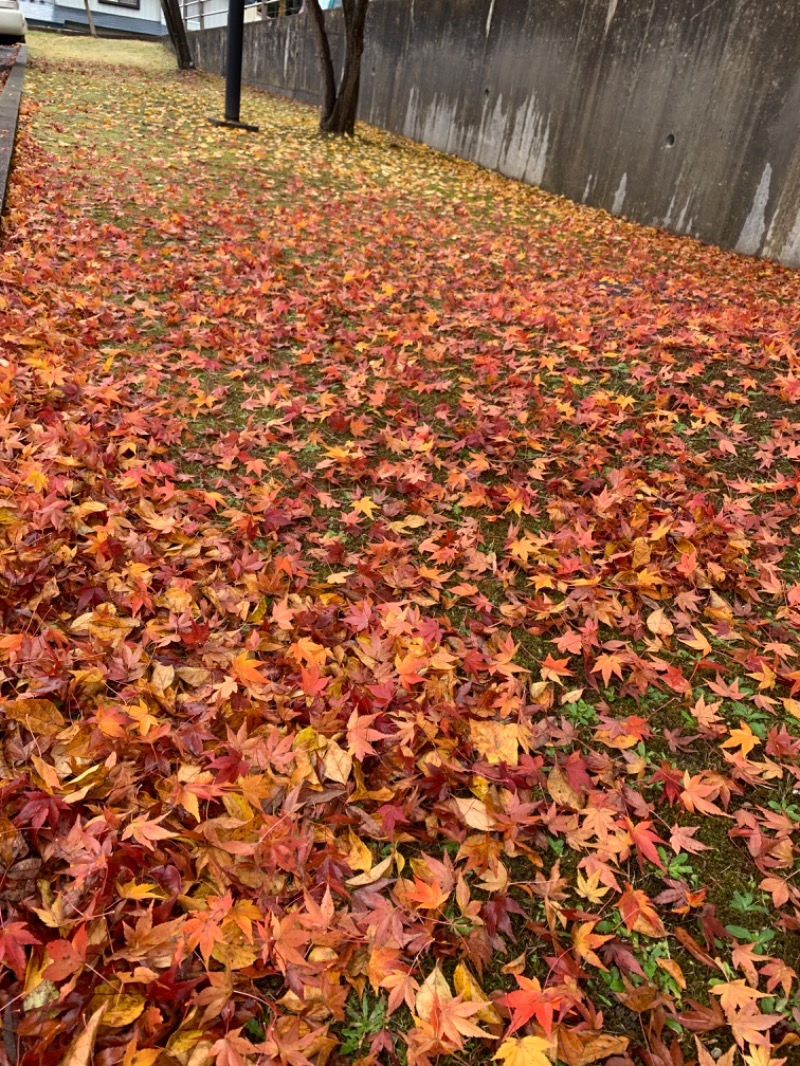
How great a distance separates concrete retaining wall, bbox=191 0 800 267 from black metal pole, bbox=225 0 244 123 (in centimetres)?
399

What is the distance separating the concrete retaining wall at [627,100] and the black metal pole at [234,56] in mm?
3991

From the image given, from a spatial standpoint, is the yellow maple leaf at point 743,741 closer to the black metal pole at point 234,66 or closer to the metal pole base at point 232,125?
the black metal pole at point 234,66

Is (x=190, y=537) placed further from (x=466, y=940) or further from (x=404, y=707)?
(x=466, y=940)

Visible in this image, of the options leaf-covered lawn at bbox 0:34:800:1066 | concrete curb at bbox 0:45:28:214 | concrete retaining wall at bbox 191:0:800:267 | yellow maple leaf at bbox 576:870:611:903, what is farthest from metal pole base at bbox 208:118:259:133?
yellow maple leaf at bbox 576:870:611:903

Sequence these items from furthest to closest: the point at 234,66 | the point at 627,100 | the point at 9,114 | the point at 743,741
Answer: the point at 234,66 → the point at 9,114 → the point at 627,100 → the point at 743,741

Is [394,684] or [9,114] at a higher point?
[9,114]

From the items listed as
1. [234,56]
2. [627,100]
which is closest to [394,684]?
[627,100]

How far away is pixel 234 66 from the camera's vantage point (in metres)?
11.5

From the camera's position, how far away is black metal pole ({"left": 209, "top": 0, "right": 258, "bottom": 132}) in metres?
11.0

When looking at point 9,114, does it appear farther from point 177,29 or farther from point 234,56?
point 177,29

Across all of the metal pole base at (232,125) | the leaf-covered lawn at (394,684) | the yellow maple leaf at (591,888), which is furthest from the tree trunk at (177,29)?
the yellow maple leaf at (591,888)

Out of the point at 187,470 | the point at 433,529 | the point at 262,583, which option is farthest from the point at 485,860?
the point at 187,470

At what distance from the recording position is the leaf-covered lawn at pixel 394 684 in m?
1.68

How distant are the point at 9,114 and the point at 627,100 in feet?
30.6
